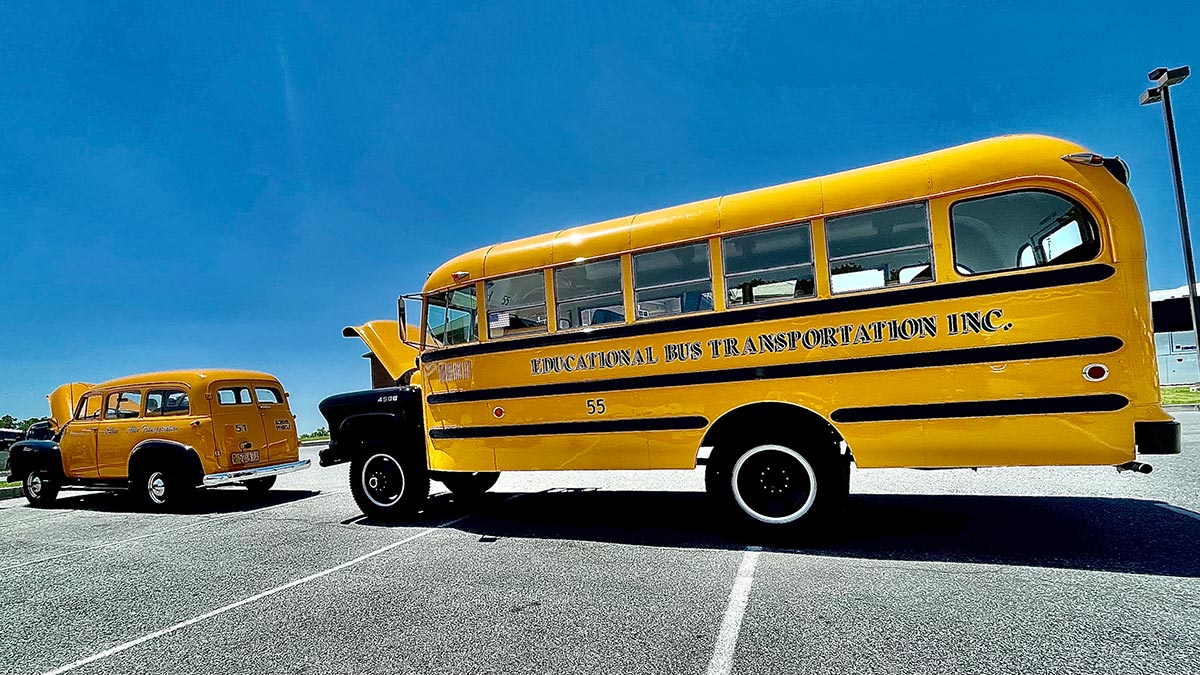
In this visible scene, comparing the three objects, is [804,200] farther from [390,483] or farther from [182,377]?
[182,377]

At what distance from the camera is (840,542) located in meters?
5.07

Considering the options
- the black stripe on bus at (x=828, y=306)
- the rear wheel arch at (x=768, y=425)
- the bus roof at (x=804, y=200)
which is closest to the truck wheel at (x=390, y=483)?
the black stripe on bus at (x=828, y=306)

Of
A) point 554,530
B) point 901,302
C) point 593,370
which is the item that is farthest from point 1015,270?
point 554,530

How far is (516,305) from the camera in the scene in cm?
657

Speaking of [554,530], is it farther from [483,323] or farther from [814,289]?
[814,289]

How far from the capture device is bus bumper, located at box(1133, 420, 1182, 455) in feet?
13.6

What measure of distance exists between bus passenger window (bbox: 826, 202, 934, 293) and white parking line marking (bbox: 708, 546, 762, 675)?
2509 mm

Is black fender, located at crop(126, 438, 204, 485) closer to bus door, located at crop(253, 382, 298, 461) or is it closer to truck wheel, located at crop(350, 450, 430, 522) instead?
bus door, located at crop(253, 382, 298, 461)

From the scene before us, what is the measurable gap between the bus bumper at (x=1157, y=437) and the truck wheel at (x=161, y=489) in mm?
11333

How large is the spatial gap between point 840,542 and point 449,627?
345cm

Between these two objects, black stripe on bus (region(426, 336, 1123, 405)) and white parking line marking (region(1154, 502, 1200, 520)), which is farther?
white parking line marking (region(1154, 502, 1200, 520))

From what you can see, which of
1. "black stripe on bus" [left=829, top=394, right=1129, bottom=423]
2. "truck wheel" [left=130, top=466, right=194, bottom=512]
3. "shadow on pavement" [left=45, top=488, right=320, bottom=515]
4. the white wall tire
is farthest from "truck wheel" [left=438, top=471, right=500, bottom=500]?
"black stripe on bus" [left=829, top=394, right=1129, bottom=423]

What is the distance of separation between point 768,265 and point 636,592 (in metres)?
3.13

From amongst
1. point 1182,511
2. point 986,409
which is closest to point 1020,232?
point 986,409
